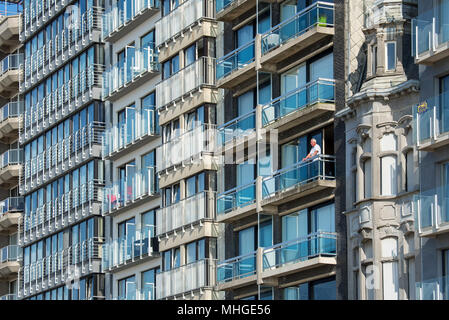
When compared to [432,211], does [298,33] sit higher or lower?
higher

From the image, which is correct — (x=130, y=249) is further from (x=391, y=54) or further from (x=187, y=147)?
(x=391, y=54)

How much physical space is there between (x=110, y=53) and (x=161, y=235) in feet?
48.3

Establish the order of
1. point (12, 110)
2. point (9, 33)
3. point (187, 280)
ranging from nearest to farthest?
point (187, 280) < point (12, 110) < point (9, 33)

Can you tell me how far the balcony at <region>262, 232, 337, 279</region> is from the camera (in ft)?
183

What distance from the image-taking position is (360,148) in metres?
53.8

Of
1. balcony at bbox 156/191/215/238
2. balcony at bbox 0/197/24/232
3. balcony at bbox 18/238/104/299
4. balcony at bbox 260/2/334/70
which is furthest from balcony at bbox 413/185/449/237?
balcony at bbox 0/197/24/232

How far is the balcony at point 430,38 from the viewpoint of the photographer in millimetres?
49688

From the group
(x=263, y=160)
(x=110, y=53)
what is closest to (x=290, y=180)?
(x=263, y=160)

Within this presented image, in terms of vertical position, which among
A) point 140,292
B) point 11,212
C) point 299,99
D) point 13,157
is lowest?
point 140,292

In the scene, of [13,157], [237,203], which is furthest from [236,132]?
[13,157]

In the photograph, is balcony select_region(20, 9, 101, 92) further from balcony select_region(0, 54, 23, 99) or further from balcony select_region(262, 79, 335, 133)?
balcony select_region(262, 79, 335, 133)

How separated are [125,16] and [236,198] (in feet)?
57.7

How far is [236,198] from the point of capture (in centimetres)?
6378

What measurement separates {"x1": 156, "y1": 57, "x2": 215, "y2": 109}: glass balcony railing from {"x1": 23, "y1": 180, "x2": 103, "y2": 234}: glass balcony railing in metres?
9.77
